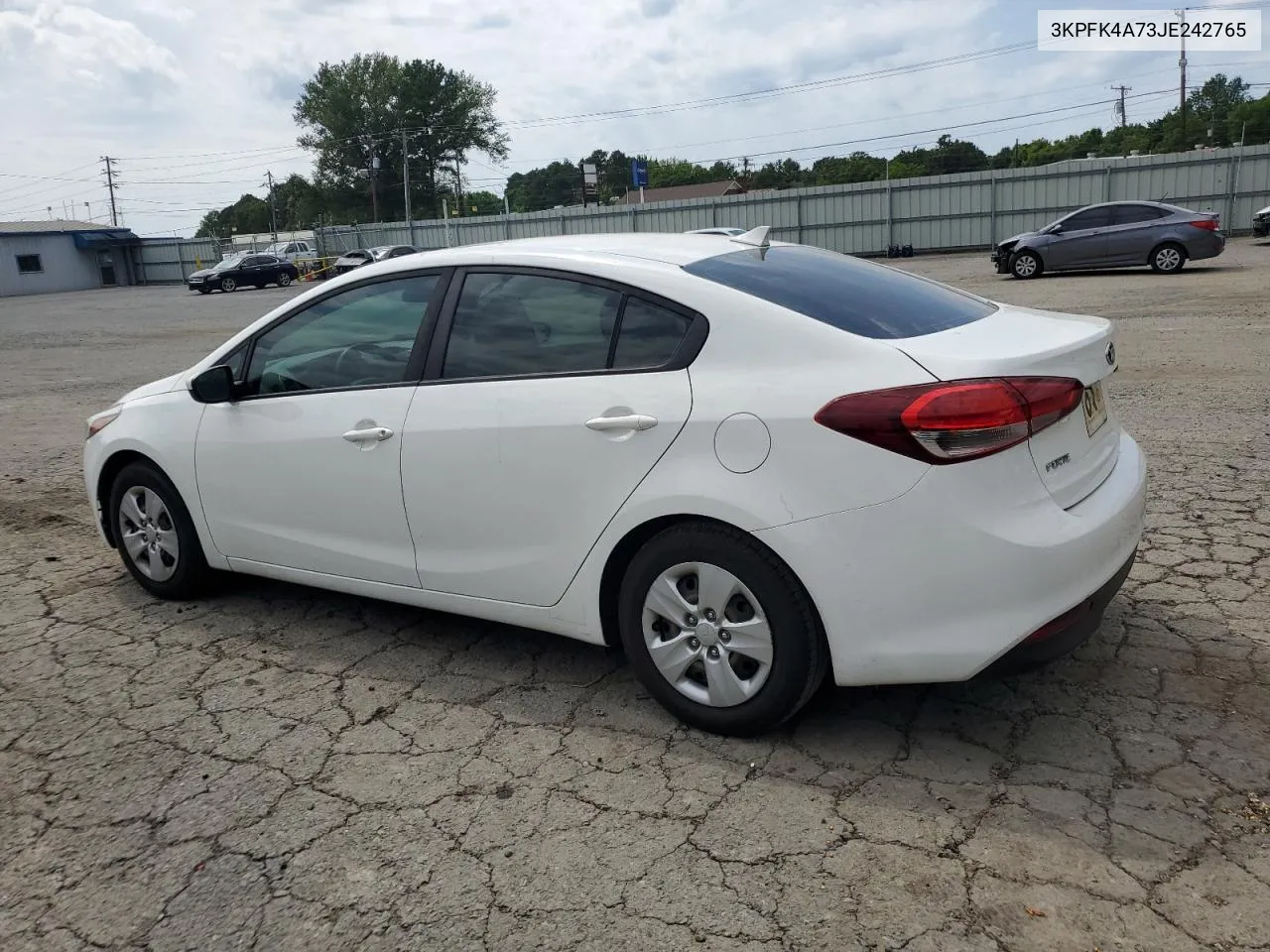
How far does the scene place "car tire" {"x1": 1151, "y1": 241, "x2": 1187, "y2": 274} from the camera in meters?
18.6

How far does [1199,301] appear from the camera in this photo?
14.2 metres

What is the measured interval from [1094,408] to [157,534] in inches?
155

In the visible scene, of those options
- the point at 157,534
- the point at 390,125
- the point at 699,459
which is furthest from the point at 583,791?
the point at 390,125

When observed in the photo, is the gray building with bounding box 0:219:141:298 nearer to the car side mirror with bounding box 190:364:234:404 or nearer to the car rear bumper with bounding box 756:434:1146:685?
the car side mirror with bounding box 190:364:234:404

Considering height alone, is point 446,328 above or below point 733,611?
above

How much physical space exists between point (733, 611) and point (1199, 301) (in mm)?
13662

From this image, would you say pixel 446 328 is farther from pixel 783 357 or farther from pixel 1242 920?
pixel 1242 920

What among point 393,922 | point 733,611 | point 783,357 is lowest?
point 393,922

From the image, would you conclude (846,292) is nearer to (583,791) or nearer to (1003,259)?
(583,791)

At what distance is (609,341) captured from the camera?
337 centimetres

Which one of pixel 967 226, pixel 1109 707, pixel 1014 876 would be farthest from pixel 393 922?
pixel 967 226

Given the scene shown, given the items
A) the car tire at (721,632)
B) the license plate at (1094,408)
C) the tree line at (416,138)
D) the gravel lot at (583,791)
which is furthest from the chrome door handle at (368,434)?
the tree line at (416,138)

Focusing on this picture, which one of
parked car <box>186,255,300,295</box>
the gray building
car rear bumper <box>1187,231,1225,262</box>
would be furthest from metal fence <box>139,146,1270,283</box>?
the gray building

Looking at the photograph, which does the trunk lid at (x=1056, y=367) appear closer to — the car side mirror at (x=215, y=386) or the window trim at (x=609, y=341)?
the window trim at (x=609, y=341)
